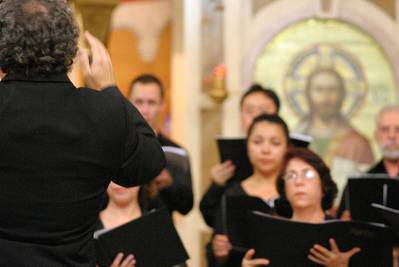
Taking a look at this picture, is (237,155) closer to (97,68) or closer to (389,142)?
(389,142)

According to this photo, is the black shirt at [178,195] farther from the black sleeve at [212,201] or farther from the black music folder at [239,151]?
the black music folder at [239,151]

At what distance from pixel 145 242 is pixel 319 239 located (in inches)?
28.1

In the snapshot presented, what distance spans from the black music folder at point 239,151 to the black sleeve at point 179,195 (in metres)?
0.25

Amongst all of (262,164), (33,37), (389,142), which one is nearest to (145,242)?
(262,164)

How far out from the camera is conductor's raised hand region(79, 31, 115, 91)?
2518 millimetres

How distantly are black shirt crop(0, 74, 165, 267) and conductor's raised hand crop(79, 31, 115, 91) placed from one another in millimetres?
117

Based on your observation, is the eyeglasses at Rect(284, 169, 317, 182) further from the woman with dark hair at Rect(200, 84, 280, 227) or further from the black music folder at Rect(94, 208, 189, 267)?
the woman with dark hair at Rect(200, 84, 280, 227)

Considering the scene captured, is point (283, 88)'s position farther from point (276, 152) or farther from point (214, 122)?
point (276, 152)

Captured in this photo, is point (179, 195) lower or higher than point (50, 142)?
lower

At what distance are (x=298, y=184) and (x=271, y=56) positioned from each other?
3.06m

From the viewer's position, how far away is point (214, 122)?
264 inches

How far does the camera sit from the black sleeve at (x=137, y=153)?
2.42 meters

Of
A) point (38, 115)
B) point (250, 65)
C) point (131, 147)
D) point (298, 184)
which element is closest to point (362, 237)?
point (298, 184)

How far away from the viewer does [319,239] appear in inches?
138
